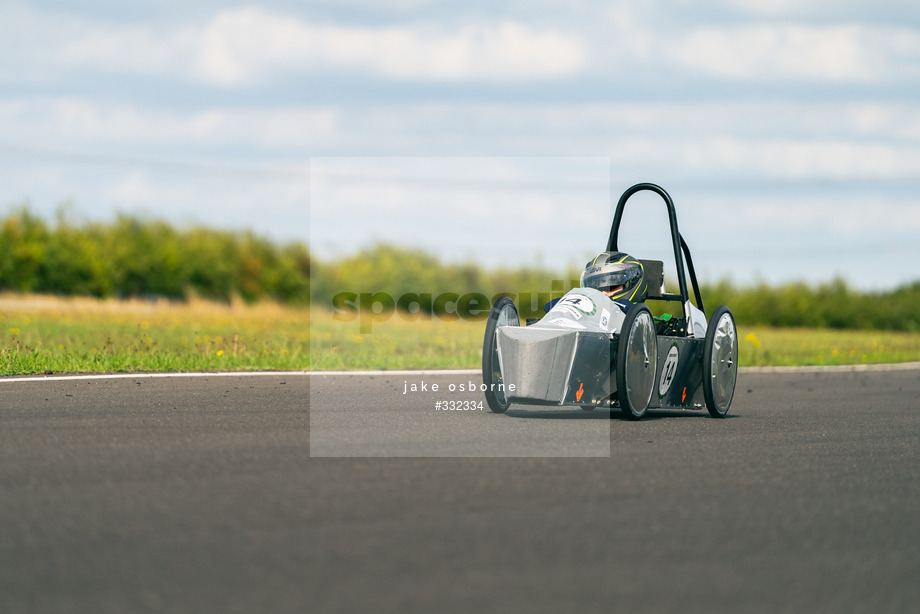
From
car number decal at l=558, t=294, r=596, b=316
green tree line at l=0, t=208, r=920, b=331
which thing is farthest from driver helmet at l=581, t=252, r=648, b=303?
green tree line at l=0, t=208, r=920, b=331

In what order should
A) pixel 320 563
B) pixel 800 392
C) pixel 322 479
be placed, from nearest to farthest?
1. pixel 320 563
2. pixel 322 479
3. pixel 800 392

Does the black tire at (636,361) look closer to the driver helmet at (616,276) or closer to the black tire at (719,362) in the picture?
the driver helmet at (616,276)

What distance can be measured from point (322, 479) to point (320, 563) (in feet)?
6.51

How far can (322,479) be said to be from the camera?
641 centimetres

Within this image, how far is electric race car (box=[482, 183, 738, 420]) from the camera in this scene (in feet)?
32.2

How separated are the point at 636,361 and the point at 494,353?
4.48ft

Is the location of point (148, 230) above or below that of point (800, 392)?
above

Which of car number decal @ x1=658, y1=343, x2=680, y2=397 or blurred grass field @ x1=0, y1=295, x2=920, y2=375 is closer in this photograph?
car number decal @ x1=658, y1=343, x2=680, y2=397

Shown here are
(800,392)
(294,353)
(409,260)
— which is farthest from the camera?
(409,260)

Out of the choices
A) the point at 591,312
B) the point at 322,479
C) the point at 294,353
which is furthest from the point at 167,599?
the point at 294,353

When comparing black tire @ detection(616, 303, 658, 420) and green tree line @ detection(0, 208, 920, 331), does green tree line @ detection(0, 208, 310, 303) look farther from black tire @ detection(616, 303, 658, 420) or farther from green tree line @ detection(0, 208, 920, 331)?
black tire @ detection(616, 303, 658, 420)

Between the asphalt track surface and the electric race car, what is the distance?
37 cm

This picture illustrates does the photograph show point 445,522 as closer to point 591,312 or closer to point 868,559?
point 868,559

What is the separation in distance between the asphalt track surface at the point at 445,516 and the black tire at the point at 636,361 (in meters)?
0.26
